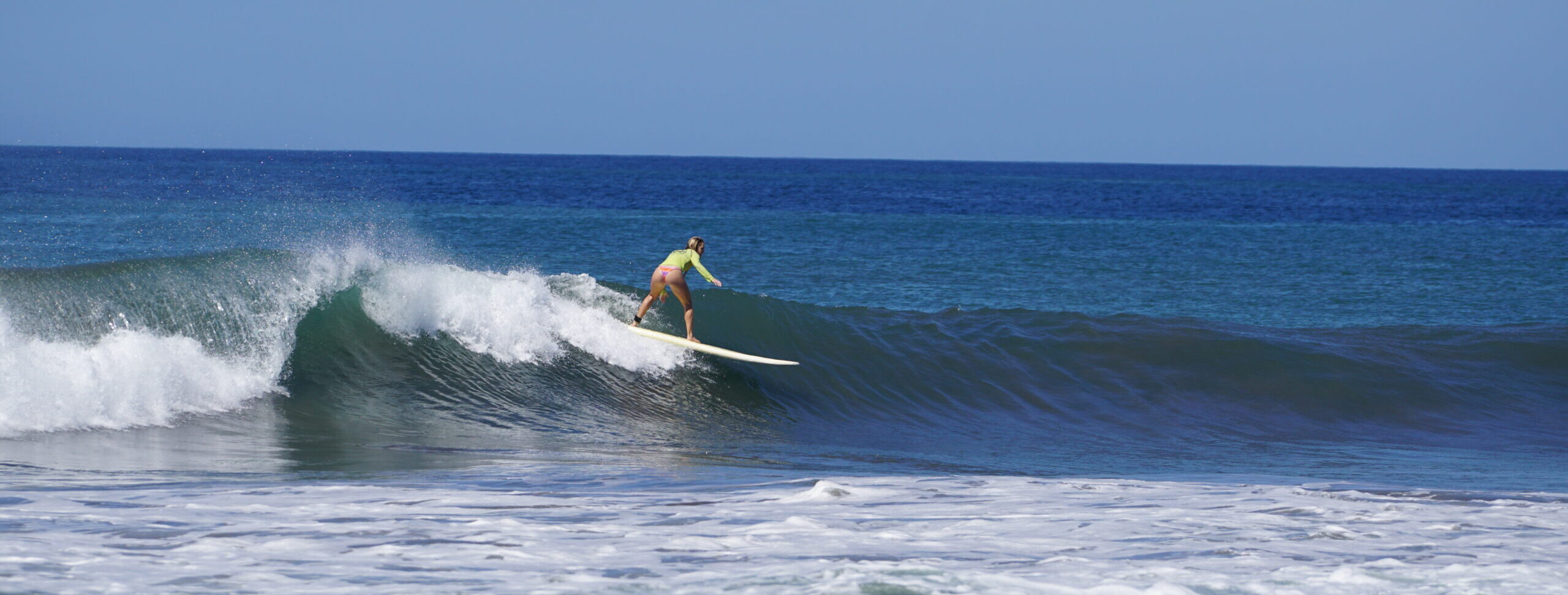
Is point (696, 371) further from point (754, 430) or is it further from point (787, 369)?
point (754, 430)

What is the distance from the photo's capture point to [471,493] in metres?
6.62

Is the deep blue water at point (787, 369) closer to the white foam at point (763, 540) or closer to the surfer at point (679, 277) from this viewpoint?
the surfer at point (679, 277)

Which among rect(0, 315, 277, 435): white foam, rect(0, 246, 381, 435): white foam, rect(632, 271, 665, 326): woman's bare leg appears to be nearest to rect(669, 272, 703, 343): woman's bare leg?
rect(632, 271, 665, 326): woman's bare leg

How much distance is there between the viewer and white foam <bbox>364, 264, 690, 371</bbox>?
40.1 ft

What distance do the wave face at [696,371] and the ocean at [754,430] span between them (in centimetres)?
5

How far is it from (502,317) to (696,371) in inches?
81.5

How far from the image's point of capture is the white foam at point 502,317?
1223 centimetres

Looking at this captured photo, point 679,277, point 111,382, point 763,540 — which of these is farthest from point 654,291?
point 763,540

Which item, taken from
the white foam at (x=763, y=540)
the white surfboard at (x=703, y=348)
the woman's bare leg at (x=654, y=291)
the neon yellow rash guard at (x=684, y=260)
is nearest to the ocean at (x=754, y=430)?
the white foam at (x=763, y=540)

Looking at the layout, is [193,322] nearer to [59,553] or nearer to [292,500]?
[292,500]

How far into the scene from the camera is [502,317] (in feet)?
40.8

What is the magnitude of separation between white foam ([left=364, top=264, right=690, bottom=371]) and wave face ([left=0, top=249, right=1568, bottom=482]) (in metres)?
0.03

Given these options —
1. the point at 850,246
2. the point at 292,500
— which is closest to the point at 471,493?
the point at 292,500

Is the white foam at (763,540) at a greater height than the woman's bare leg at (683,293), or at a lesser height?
lesser
